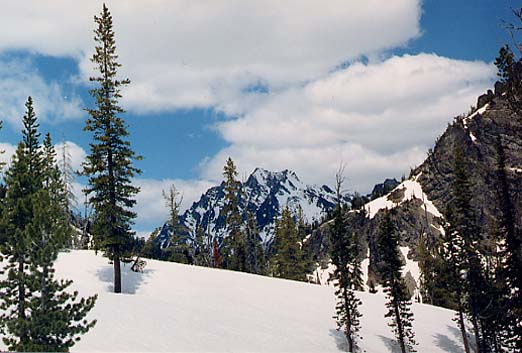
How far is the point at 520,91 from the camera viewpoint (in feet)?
43.0

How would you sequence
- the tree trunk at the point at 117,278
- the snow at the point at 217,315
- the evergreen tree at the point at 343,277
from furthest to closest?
the evergreen tree at the point at 343,277, the tree trunk at the point at 117,278, the snow at the point at 217,315

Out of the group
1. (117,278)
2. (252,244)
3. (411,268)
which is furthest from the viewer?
(411,268)

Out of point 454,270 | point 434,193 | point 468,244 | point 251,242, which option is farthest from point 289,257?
point 434,193

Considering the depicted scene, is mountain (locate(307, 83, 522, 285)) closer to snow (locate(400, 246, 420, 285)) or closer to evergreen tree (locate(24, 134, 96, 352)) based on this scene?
snow (locate(400, 246, 420, 285))

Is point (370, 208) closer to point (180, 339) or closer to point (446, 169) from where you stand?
point (446, 169)

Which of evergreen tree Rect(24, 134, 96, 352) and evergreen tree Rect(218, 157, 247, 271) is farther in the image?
evergreen tree Rect(218, 157, 247, 271)

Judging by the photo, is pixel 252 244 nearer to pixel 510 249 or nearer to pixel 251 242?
pixel 251 242

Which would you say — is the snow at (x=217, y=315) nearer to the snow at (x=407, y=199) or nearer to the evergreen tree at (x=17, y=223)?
the evergreen tree at (x=17, y=223)

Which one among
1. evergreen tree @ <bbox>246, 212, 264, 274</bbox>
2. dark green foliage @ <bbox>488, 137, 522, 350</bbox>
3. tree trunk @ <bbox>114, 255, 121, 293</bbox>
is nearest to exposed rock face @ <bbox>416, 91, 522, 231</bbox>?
evergreen tree @ <bbox>246, 212, 264, 274</bbox>

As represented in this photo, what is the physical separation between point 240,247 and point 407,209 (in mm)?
116597

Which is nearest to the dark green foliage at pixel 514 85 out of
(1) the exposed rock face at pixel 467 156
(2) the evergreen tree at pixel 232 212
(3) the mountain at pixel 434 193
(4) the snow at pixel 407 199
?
(2) the evergreen tree at pixel 232 212

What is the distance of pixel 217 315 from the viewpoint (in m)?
35.2

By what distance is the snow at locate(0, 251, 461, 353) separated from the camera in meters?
28.3

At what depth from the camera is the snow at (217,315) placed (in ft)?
92.8
